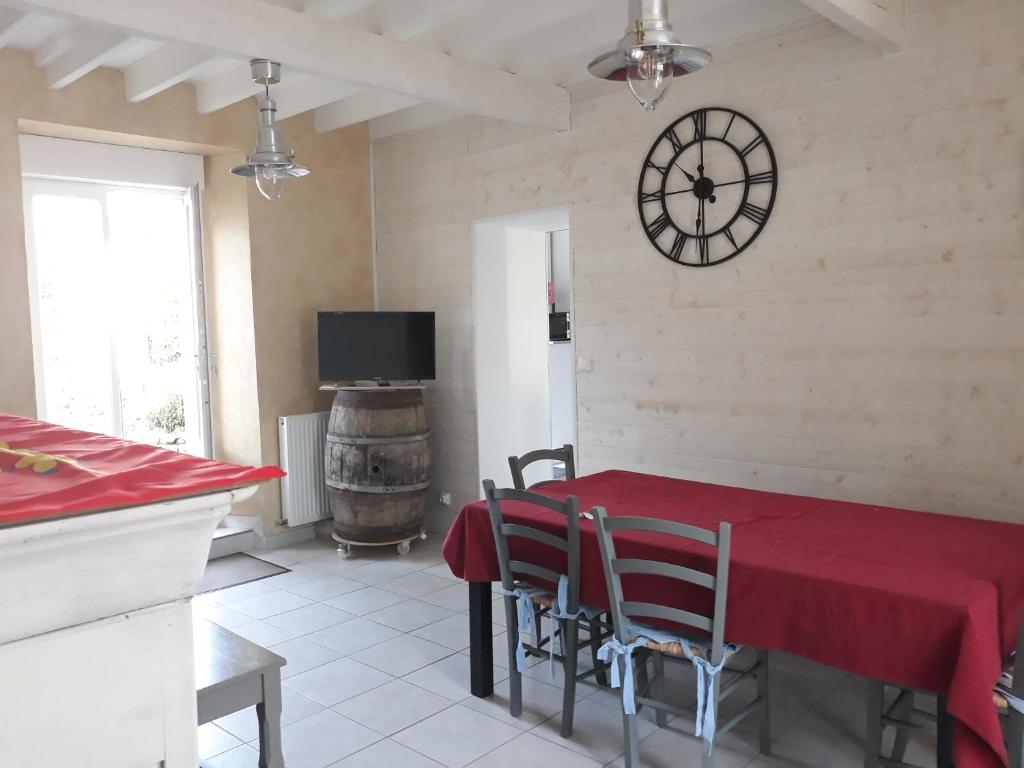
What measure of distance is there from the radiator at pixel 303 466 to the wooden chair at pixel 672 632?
3226 mm

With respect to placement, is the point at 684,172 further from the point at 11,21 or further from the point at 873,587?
the point at 11,21

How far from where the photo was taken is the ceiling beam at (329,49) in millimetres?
3010

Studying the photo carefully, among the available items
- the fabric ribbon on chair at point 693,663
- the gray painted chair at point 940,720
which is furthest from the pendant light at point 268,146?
the gray painted chair at point 940,720

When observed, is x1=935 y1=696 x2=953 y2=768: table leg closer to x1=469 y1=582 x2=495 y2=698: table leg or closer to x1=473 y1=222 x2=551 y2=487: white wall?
x1=469 y1=582 x2=495 y2=698: table leg

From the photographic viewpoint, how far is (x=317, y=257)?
5.59m

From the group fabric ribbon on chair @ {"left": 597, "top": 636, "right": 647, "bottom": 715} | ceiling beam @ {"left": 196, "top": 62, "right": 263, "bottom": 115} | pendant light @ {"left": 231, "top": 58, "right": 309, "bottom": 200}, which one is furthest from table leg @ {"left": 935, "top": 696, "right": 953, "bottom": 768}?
ceiling beam @ {"left": 196, "top": 62, "right": 263, "bottom": 115}

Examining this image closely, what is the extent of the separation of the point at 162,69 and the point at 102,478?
3956 millimetres

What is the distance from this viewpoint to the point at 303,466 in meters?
5.52

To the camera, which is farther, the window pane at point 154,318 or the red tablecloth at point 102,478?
the window pane at point 154,318

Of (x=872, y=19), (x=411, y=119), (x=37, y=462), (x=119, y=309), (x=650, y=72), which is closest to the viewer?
(x=37, y=462)

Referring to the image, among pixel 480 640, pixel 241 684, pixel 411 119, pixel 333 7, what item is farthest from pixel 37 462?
pixel 411 119

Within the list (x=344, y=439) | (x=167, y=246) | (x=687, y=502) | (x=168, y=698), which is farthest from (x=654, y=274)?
(x=168, y=698)

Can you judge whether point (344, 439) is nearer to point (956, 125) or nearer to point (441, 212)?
point (441, 212)

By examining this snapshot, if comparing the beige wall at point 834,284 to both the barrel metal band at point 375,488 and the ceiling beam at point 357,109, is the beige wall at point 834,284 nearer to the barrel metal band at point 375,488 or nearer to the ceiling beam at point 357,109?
the ceiling beam at point 357,109
